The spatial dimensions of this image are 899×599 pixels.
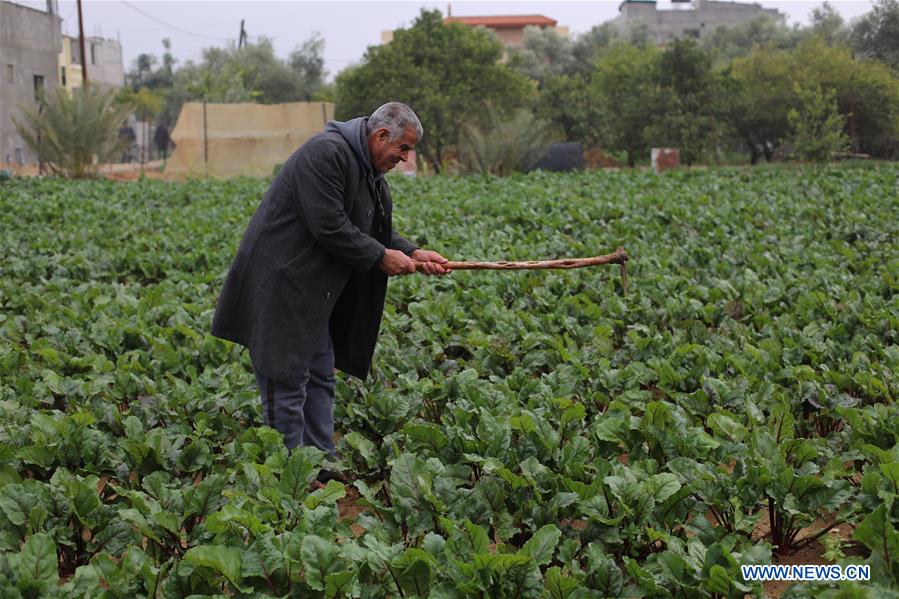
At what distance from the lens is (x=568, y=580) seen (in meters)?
2.94

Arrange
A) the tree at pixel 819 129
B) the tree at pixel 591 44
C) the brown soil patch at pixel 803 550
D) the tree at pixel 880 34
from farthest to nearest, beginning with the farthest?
the tree at pixel 591 44 < the tree at pixel 819 129 < the tree at pixel 880 34 < the brown soil patch at pixel 803 550

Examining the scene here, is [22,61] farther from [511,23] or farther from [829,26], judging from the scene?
[511,23]

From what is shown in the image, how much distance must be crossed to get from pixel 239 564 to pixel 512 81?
1275 inches

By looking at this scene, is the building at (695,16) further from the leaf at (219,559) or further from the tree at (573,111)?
the leaf at (219,559)

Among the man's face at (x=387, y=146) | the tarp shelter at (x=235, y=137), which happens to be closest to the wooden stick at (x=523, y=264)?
the man's face at (x=387, y=146)

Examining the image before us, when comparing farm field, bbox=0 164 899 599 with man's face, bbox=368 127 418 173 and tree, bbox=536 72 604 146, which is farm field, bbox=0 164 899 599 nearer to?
man's face, bbox=368 127 418 173

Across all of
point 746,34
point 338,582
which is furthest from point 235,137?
point 746,34

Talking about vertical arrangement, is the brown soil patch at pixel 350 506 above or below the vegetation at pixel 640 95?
below

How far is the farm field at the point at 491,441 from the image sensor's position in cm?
305

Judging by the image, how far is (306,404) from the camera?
181 inches

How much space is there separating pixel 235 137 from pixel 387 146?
28112mm

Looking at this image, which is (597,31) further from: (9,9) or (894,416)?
(894,416)

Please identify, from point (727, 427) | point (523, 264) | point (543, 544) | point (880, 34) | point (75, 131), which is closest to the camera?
point (543, 544)

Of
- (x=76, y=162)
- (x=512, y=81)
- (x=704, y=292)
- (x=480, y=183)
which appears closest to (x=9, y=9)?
(x=76, y=162)
